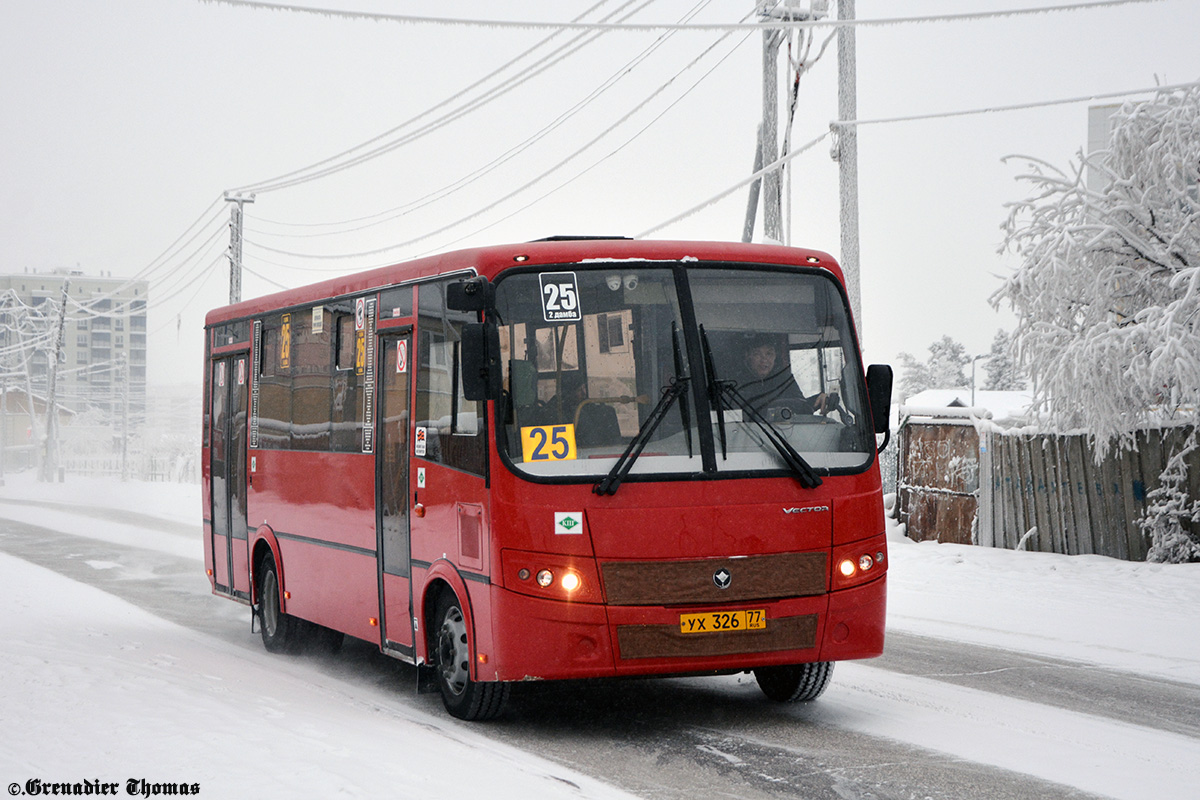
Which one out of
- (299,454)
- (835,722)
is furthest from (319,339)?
(835,722)

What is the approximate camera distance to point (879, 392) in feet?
29.5

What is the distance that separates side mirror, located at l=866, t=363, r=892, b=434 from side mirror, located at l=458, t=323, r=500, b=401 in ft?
7.98

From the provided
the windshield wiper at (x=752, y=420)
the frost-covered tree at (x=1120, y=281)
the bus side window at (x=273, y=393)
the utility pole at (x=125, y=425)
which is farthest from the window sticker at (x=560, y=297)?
the utility pole at (x=125, y=425)

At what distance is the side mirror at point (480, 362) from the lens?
8.09 meters

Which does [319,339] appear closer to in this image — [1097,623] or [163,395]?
[1097,623]

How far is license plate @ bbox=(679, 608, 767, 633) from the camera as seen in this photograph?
8000 mm

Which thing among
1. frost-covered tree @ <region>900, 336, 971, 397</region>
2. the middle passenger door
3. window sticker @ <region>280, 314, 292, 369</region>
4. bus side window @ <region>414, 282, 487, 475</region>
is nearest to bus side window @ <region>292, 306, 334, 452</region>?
window sticker @ <region>280, 314, 292, 369</region>

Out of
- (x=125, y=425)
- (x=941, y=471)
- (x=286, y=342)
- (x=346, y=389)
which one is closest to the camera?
(x=346, y=389)

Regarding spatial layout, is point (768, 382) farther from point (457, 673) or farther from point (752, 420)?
point (457, 673)

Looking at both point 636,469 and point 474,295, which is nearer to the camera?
point 636,469

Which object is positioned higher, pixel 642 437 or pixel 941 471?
pixel 642 437

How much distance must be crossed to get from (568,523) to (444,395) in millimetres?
1433

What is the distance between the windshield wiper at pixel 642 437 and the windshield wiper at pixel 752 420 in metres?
0.18

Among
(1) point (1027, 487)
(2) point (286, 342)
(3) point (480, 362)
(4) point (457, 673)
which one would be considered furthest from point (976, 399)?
(3) point (480, 362)
